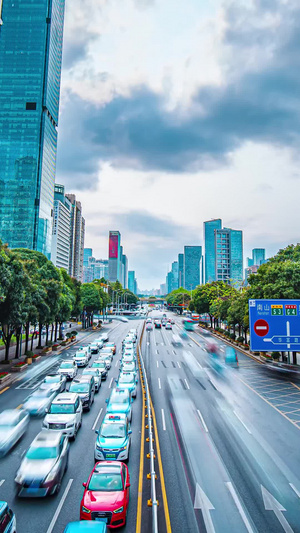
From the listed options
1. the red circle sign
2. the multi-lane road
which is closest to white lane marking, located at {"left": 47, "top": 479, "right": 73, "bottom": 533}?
the multi-lane road

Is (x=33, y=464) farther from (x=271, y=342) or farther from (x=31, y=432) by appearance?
(x=271, y=342)

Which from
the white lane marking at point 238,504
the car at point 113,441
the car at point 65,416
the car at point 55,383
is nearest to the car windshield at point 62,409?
the car at point 65,416

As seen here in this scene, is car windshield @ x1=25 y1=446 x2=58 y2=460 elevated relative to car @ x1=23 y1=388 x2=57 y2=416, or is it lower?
elevated

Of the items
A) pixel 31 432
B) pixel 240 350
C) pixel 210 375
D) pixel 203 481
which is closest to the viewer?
pixel 203 481

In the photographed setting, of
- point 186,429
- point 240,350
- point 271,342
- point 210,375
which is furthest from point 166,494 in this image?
point 240,350

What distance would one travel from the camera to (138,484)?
12398mm

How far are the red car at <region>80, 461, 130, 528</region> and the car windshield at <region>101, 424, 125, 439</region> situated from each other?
10.3 ft

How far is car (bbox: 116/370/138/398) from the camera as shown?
23.4 m

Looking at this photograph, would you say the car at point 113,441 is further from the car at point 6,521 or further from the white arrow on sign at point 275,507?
the white arrow on sign at point 275,507

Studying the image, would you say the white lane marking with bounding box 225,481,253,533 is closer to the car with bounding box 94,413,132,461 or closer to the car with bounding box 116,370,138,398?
the car with bounding box 94,413,132,461

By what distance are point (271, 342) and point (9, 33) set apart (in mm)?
201679

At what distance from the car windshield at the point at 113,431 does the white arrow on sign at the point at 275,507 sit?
252 inches

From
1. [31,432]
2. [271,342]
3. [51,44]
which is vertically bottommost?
[31,432]

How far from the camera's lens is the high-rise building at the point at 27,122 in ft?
484
